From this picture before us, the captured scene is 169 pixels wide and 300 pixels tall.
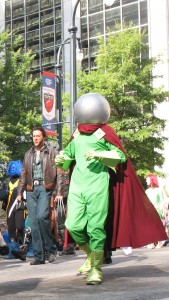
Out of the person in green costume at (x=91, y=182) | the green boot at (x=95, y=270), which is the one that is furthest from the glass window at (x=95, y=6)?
the green boot at (x=95, y=270)

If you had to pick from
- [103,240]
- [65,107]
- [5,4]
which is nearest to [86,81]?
[65,107]

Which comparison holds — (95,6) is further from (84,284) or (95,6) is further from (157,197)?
(84,284)

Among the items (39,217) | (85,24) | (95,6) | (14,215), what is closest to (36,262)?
(39,217)

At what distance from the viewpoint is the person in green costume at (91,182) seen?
550 cm

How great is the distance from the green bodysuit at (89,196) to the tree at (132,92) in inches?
940

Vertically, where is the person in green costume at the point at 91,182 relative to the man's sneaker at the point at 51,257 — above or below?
above

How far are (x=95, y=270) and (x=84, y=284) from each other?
0.48 ft

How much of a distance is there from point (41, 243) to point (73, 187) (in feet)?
9.18

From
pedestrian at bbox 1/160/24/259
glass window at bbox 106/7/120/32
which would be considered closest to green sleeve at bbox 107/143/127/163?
pedestrian at bbox 1/160/24/259

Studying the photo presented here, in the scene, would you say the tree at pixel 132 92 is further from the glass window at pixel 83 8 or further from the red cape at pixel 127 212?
the red cape at pixel 127 212

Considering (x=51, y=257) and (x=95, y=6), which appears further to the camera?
(x=95, y=6)

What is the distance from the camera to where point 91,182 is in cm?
557

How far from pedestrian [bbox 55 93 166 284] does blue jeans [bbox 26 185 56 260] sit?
233 cm

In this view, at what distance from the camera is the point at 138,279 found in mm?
5539
